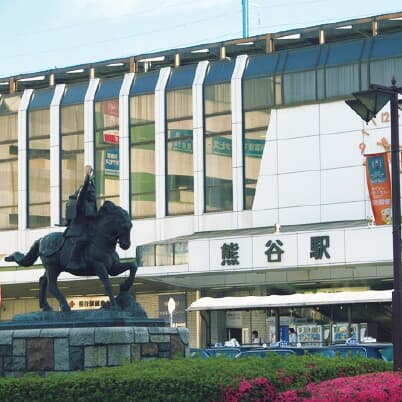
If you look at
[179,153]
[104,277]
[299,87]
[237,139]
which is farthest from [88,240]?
[179,153]

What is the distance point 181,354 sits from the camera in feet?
78.5

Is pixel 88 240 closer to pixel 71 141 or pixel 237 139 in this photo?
pixel 237 139

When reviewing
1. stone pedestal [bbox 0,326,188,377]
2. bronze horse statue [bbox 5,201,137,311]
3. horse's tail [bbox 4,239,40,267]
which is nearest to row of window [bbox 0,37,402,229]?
horse's tail [bbox 4,239,40,267]

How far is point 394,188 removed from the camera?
70.4 feet

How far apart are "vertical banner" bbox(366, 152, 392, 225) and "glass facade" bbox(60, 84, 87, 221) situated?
19.8m

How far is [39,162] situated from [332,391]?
151 ft

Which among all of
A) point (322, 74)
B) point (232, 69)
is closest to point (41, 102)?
point (232, 69)

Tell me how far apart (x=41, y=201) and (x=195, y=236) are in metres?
9.61

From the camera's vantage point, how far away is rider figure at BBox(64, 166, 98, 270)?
2389cm

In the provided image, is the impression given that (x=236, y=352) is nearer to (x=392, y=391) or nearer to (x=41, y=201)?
(x=392, y=391)

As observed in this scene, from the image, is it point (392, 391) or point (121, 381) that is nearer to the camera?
point (392, 391)

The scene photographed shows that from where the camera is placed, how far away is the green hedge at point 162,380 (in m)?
18.2

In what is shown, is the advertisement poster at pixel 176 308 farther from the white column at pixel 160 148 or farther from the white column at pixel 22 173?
the white column at pixel 22 173

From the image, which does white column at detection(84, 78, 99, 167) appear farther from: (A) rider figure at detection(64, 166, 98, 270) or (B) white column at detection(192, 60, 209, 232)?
(A) rider figure at detection(64, 166, 98, 270)
